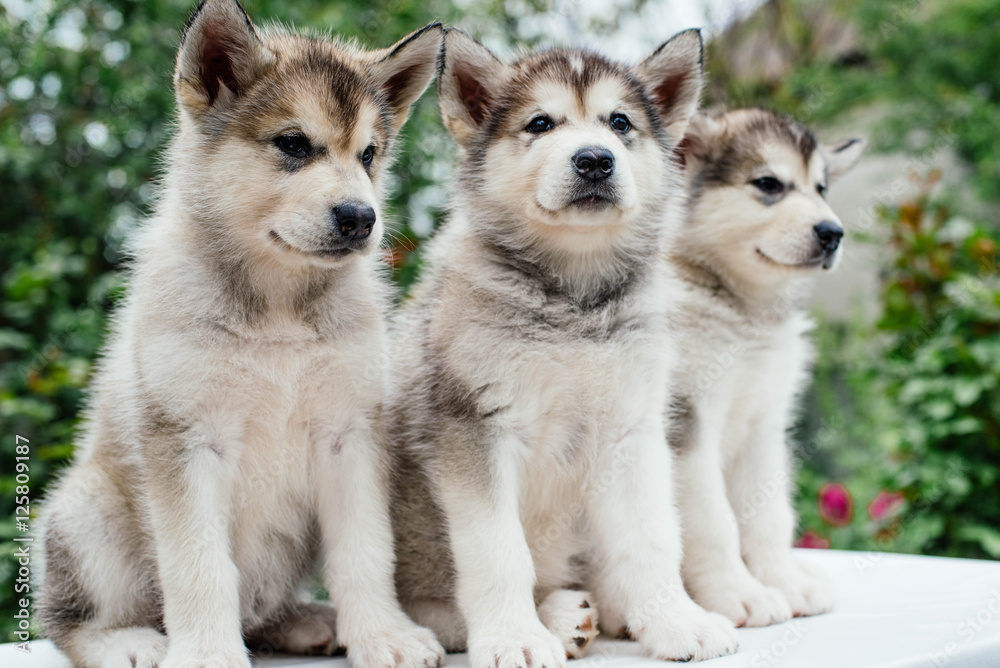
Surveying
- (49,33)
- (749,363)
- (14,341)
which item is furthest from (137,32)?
(749,363)

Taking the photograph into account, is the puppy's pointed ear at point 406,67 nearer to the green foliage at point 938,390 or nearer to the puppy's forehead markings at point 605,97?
the puppy's forehead markings at point 605,97

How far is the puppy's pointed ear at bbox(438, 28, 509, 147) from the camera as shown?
2912 millimetres

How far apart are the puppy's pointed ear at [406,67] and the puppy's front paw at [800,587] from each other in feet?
7.09

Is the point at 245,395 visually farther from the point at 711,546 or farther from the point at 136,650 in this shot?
the point at 711,546

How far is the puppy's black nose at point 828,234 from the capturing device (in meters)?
3.35

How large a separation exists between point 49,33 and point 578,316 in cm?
471

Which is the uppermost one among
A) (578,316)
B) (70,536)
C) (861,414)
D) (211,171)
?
(211,171)

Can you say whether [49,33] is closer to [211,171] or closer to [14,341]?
[14,341]

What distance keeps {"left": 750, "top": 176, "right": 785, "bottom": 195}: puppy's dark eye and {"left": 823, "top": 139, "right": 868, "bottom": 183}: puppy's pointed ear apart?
0.50m

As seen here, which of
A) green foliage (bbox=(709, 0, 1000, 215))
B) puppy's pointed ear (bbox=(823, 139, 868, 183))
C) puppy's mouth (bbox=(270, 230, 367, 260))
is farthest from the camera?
green foliage (bbox=(709, 0, 1000, 215))

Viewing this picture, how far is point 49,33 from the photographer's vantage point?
561 cm

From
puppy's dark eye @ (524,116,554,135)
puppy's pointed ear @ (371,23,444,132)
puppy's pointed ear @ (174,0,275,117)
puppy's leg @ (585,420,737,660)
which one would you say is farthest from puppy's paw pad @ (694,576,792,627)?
puppy's pointed ear @ (174,0,275,117)

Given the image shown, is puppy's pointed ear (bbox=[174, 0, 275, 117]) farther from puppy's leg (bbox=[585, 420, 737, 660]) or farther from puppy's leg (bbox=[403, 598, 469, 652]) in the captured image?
puppy's leg (bbox=[403, 598, 469, 652])

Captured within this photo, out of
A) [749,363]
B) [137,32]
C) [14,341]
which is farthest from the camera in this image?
[137,32]
